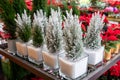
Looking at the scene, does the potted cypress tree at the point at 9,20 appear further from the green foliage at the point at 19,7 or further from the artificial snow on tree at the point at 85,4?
the artificial snow on tree at the point at 85,4

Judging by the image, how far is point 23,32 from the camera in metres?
1.22

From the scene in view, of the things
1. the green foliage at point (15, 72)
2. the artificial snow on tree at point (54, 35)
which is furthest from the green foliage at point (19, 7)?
the green foliage at point (15, 72)

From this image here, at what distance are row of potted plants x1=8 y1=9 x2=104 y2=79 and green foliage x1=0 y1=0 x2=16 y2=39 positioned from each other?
0.17ft

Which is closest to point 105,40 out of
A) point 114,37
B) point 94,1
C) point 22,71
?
point 114,37

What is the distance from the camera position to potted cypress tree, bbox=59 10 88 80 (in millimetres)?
936

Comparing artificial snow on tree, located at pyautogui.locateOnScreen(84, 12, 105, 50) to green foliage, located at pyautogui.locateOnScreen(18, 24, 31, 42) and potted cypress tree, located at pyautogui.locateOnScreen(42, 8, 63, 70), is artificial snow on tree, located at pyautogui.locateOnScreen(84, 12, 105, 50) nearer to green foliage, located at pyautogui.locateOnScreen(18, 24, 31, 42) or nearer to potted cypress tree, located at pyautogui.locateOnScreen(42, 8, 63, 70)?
potted cypress tree, located at pyautogui.locateOnScreen(42, 8, 63, 70)

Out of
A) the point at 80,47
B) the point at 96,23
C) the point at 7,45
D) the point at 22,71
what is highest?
the point at 96,23

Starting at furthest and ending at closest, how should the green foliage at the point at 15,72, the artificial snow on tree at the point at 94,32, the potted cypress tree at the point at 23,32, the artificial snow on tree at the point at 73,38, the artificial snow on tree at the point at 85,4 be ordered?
1. the artificial snow on tree at the point at 85,4
2. the green foliage at the point at 15,72
3. the potted cypress tree at the point at 23,32
4. the artificial snow on tree at the point at 94,32
5. the artificial snow on tree at the point at 73,38

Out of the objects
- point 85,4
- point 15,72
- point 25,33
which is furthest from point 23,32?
point 85,4

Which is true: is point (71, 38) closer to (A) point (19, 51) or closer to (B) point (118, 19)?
(A) point (19, 51)

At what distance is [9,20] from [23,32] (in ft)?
0.54

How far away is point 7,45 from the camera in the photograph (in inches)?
58.6

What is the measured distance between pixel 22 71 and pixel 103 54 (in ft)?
3.19

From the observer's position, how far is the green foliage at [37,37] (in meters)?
1.11
